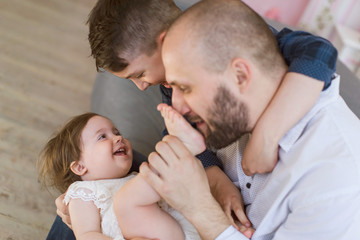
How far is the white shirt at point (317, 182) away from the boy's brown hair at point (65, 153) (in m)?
0.78

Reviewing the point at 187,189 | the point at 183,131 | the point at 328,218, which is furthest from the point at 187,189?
the point at 328,218

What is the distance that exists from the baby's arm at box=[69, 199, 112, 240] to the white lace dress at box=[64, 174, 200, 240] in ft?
0.05

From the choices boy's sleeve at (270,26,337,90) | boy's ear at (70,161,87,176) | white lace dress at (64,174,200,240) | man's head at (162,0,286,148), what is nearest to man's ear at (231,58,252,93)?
man's head at (162,0,286,148)

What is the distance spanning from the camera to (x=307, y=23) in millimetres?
4258

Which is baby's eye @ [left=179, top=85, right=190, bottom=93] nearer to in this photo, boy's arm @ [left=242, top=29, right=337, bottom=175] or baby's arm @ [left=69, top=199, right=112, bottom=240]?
boy's arm @ [left=242, top=29, right=337, bottom=175]

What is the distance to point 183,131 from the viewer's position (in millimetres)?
1220

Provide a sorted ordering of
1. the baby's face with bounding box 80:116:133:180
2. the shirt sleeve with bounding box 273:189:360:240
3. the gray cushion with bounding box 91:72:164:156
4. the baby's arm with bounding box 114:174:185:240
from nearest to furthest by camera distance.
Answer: the shirt sleeve with bounding box 273:189:360:240, the baby's arm with bounding box 114:174:185:240, the baby's face with bounding box 80:116:133:180, the gray cushion with bounding box 91:72:164:156

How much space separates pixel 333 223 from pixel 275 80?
1.40ft

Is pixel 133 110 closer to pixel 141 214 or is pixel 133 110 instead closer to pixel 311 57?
pixel 141 214

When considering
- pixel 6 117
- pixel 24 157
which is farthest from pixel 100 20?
pixel 6 117

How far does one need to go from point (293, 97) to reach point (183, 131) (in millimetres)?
351

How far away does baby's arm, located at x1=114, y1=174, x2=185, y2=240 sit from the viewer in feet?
4.22

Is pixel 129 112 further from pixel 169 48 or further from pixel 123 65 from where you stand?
pixel 169 48

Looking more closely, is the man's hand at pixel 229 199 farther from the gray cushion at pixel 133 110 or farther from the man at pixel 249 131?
the gray cushion at pixel 133 110
